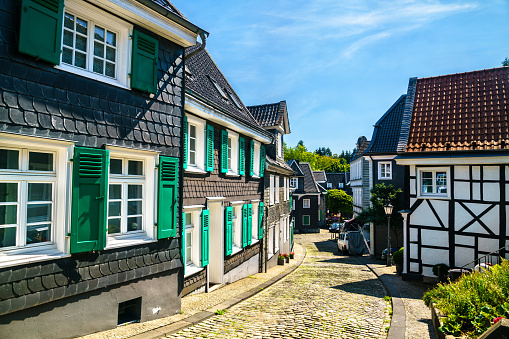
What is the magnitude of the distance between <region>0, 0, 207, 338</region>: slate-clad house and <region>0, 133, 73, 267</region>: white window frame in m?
0.01

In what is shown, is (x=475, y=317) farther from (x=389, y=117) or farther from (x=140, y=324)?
(x=389, y=117)

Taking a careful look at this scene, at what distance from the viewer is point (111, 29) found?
6246 millimetres

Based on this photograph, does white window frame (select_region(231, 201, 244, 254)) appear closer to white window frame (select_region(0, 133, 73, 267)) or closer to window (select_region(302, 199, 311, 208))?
white window frame (select_region(0, 133, 73, 267))

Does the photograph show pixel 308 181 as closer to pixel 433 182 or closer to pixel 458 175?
pixel 433 182

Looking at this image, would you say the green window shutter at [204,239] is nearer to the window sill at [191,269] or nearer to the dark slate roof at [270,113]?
the window sill at [191,269]

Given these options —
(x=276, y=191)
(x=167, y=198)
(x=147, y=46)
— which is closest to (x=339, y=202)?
(x=276, y=191)

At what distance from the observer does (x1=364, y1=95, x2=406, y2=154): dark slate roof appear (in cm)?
2733

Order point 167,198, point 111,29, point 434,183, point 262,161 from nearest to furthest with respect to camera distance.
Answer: point 111,29 < point 167,198 < point 434,183 < point 262,161

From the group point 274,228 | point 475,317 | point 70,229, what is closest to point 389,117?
point 274,228

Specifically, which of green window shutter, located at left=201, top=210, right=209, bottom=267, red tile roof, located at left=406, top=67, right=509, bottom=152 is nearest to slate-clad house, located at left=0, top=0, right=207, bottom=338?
green window shutter, located at left=201, top=210, right=209, bottom=267

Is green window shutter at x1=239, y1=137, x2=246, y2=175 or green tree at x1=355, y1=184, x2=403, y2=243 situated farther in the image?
green tree at x1=355, y1=184, x2=403, y2=243

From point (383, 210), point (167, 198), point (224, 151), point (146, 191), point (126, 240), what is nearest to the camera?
point (126, 240)

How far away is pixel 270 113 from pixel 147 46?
15432 mm

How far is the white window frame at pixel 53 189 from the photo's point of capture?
4.68 m
